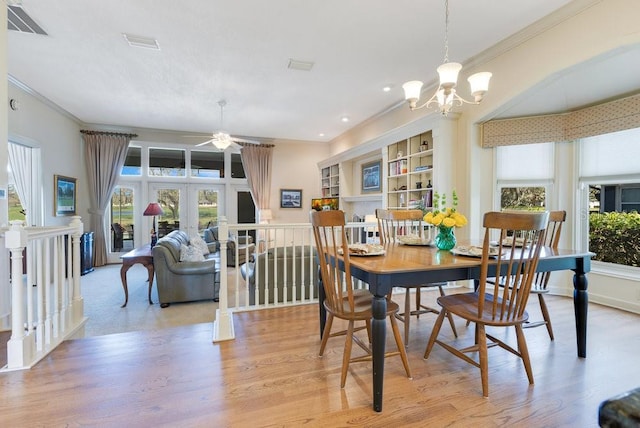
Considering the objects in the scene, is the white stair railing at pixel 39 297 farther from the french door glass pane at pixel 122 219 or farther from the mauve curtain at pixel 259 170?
the mauve curtain at pixel 259 170

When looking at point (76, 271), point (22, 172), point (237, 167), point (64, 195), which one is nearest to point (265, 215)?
point (237, 167)

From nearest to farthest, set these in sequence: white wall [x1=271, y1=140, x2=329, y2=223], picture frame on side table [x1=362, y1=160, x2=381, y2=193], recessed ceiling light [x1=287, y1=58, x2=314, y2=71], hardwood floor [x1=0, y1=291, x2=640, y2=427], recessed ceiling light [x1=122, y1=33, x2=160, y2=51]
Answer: hardwood floor [x1=0, y1=291, x2=640, y2=427] < recessed ceiling light [x1=122, y1=33, x2=160, y2=51] < recessed ceiling light [x1=287, y1=58, x2=314, y2=71] < picture frame on side table [x1=362, y1=160, x2=381, y2=193] < white wall [x1=271, y1=140, x2=329, y2=223]

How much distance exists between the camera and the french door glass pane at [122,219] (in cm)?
703

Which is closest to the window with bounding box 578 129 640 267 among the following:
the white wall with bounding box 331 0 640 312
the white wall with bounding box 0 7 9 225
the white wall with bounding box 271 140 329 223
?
the white wall with bounding box 331 0 640 312

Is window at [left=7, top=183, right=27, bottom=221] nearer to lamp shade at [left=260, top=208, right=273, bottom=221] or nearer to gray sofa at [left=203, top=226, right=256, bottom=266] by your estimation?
gray sofa at [left=203, top=226, right=256, bottom=266]

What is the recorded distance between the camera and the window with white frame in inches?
158

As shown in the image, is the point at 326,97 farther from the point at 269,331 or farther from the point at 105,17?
the point at 269,331

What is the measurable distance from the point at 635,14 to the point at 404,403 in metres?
3.41

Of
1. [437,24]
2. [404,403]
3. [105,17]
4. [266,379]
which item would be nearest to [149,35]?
[105,17]

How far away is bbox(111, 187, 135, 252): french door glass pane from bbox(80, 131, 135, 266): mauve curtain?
34 cm

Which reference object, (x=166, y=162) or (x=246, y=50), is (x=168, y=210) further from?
(x=246, y=50)

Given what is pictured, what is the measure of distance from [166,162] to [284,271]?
557 centimetres

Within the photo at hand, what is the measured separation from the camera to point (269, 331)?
8.89 ft

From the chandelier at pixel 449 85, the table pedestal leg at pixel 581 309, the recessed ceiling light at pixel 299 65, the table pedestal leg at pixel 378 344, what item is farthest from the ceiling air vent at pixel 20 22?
the table pedestal leg at pixel 581 309
